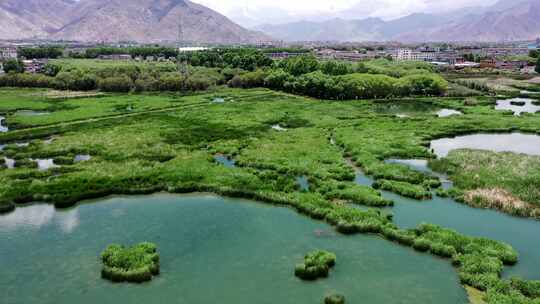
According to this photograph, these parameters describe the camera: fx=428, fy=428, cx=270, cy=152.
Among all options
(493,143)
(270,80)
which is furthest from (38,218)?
(270,80)

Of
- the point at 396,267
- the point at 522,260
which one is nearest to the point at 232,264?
the point at 396,267

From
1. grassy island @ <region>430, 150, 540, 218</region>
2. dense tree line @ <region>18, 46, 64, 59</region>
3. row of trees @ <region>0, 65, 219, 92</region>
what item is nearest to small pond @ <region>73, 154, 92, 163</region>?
grassy island @ <region>430, 150, 540, 218</region>

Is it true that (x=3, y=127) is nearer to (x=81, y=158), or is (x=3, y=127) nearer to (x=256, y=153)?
(x=81, y=158)

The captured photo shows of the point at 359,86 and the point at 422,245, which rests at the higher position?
the point at 359,86

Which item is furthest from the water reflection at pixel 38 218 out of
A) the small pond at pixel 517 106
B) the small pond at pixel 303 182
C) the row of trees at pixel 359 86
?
the small pond at pixel 517 106

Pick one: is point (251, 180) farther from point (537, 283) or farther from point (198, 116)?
point (198, 116)

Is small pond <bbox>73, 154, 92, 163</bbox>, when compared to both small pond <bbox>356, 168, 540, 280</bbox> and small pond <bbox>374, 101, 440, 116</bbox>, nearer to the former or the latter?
small pond <bbox>356, 168, 540, 280</bbox>
